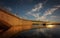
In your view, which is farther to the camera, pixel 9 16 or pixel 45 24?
pixel 45 24

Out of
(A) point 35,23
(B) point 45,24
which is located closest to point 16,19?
(A) point 35,23

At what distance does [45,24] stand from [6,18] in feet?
4.67

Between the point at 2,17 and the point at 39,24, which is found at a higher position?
the point at 2,17

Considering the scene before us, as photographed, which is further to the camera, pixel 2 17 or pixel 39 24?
pixel 39 24

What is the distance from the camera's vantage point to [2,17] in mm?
3980

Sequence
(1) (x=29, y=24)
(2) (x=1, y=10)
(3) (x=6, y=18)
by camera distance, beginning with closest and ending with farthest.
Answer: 1. (2) (x=1, y=10)
2. (3) (x=6, y=18)
3. (1) (x=29, y=24)

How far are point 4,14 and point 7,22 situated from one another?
30 cm

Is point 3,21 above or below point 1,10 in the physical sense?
below

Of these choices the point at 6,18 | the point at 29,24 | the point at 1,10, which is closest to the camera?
the point at 1,10

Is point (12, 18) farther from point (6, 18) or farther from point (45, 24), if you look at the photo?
point (45, 24)

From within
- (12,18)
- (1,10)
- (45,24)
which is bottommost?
(45,24)

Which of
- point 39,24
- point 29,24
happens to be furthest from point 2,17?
point 39,24

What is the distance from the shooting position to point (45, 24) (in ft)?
13.9

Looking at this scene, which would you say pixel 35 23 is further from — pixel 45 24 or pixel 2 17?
pixel 2 17
